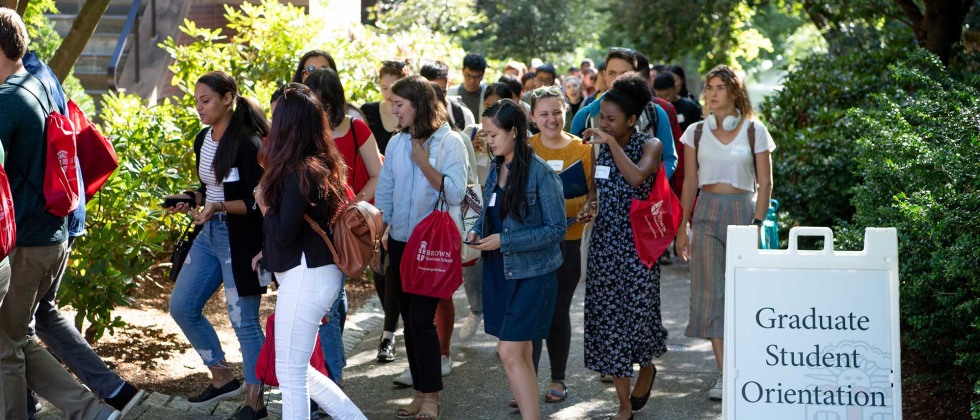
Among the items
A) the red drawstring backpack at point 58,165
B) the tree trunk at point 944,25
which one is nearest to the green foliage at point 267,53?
the red drawstring backpack at point 58,165

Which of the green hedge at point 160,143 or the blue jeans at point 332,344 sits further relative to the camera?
the green hedge at point 160,143

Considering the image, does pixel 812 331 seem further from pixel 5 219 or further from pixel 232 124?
pixel 5 219

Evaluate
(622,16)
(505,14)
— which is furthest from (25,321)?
(505,14)

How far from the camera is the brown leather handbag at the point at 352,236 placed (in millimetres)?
4988

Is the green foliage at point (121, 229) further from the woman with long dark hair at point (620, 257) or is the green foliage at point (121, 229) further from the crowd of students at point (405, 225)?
the woman with long dark hair at point (620, 257)

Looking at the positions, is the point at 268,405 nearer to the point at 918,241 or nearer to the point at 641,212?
the point at 641,212

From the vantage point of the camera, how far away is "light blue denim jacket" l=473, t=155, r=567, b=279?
5.38m

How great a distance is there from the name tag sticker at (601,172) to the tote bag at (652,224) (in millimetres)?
200

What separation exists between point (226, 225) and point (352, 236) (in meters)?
1.16

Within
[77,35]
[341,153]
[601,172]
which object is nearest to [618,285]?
[601,172]

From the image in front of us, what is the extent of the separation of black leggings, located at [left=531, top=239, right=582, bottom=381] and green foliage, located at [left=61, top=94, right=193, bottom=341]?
2381 millimetres

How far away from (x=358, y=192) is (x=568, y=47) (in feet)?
93.1

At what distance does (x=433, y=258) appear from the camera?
5.58m

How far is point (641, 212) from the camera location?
19.6 ft
